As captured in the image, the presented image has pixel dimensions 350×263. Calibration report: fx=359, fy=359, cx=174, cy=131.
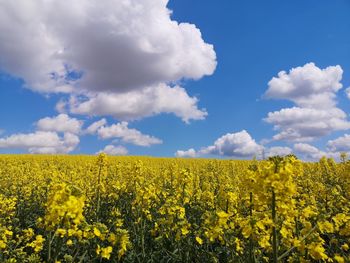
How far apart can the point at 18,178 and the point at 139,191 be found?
8583 millimetres

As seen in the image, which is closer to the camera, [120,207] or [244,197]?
[244,197]

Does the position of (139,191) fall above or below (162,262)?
above

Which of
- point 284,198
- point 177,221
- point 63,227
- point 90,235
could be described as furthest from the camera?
point 177,221

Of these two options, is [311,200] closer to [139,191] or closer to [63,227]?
[139,191]

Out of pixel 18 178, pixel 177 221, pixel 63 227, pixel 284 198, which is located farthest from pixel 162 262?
pixel 18 178

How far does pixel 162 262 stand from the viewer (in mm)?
6840

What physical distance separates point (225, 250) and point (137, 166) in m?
3.16

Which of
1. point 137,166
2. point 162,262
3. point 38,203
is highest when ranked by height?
point 137,166

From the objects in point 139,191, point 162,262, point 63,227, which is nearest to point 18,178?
point 139,191

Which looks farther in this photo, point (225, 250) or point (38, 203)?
point (38, 203)

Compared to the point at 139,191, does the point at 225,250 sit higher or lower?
lower

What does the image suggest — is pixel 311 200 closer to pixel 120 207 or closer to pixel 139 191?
pixel 139 191

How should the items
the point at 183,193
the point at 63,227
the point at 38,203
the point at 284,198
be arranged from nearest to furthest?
the point at 284,198 < the point at 63,227 < the point at 183,193 < the point at 38,203

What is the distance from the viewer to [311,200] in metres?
8.23
